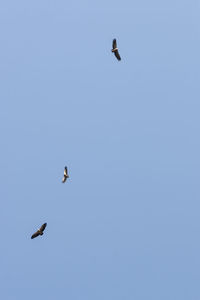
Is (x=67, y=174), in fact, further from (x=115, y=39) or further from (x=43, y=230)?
(x=115, y=39)

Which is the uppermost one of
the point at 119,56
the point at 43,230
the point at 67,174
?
the point at 119,56

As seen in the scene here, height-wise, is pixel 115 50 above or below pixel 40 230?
above

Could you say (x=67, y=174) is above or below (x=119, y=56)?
below

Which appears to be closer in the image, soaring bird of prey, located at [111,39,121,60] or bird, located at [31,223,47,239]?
soaring bird of prey, located at [111,39,121,60]

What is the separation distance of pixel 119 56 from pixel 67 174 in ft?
45.0

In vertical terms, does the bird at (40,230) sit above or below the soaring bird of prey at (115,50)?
below

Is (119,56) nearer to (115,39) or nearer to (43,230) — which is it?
(115,39)

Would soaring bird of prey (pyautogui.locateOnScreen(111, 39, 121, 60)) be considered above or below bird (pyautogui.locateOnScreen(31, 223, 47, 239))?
above

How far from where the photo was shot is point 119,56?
2251 inches

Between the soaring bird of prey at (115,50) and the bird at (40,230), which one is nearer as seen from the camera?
the soaring bird of prey at (115,50)

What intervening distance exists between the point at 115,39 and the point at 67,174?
15.2 m

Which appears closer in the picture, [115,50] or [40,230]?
[115,50]

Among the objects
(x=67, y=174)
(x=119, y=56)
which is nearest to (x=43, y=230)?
(x=67, y=174)

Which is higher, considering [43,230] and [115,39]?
[115,39]
